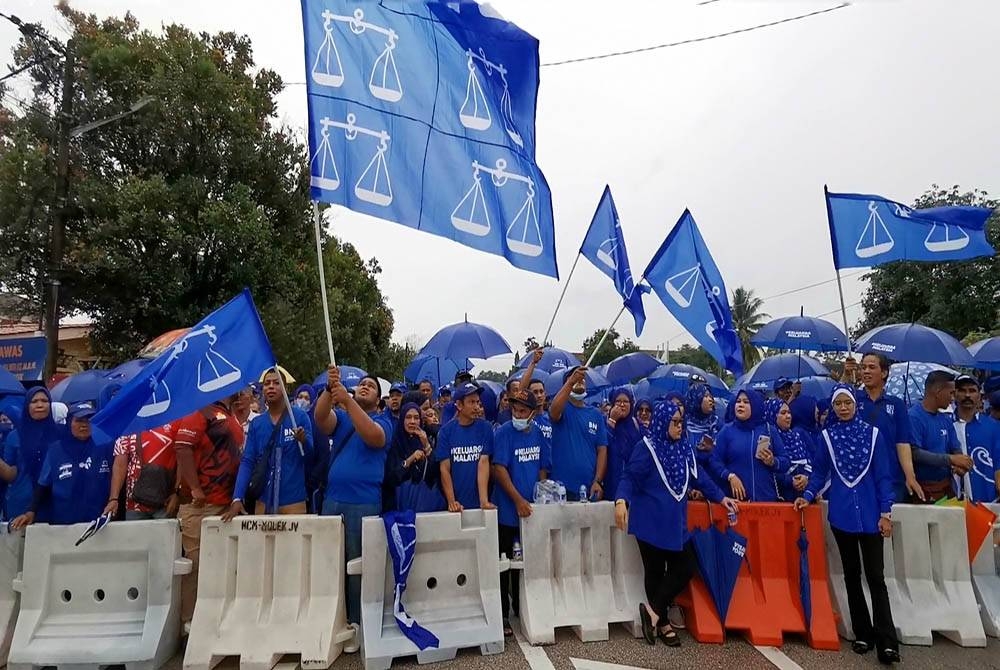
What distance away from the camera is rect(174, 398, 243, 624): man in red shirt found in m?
4.41

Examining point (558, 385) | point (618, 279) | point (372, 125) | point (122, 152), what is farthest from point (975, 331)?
point (122, 152)

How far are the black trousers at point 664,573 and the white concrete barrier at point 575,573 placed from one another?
0.53ft

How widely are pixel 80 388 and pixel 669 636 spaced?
359 inches

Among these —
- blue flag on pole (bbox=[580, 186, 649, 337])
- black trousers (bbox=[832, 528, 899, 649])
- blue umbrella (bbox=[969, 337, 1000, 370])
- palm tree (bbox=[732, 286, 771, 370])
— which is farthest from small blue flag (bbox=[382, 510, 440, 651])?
palm tree (bbox=[732, 286, 771, 370])

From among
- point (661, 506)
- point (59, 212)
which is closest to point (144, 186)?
point (59, 212)

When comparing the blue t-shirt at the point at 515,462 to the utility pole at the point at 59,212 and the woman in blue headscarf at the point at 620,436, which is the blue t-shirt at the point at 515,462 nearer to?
the woman in blue headscarf at the point at 620,436

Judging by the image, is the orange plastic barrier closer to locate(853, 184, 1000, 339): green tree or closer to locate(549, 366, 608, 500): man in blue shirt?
locate(549, 366, 608, 500): man in blue shirt

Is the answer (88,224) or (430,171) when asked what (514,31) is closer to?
(430,171)

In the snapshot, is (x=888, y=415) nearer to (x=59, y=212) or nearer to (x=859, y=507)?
(x=859, y=507)

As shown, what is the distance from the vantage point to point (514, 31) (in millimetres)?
4918

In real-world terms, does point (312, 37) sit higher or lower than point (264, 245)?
lower

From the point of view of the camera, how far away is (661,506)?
4.46 metres

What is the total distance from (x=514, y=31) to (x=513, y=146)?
903 millimetres

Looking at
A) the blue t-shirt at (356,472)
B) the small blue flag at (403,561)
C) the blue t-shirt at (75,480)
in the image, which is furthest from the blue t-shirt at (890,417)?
the blue t-shirt at (75,480)
